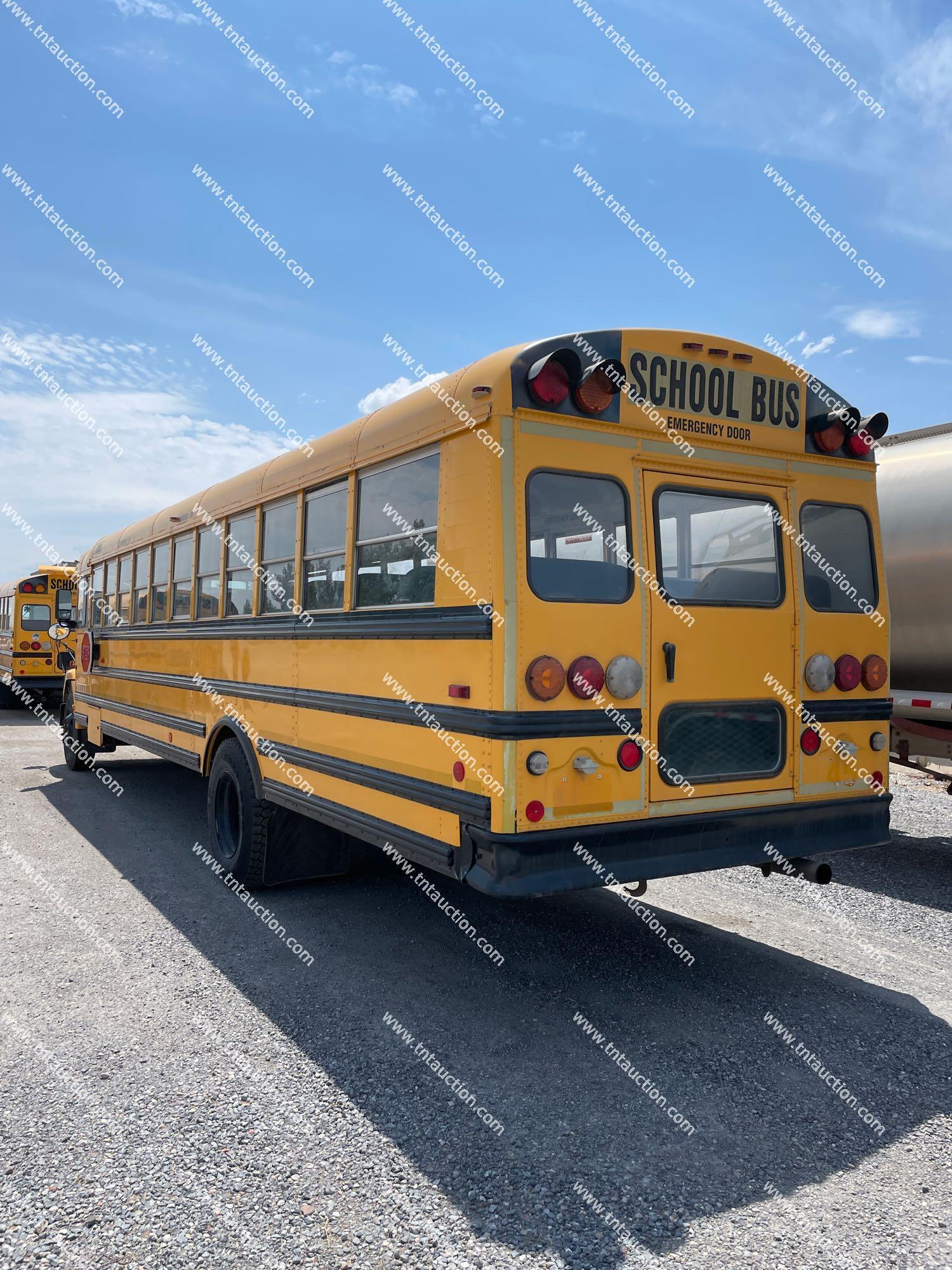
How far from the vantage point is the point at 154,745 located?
7.43 metres

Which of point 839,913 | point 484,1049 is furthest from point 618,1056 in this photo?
point 839,913

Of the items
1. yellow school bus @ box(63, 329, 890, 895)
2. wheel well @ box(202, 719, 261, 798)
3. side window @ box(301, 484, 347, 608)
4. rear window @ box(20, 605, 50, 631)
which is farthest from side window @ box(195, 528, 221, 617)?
rear window @ box(20, 605, 50, 631)

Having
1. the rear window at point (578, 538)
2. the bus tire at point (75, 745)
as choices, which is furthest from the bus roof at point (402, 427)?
the bus tire at point (75, 745)

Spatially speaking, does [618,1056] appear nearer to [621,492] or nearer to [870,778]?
[870,778]

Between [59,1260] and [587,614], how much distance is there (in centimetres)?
253

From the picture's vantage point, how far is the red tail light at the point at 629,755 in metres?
3.67

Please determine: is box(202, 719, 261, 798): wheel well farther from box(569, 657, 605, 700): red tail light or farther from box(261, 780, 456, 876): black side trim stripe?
box(569, 657, 605, 700): red tail light

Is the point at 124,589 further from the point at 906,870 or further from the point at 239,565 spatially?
the point at 906,870

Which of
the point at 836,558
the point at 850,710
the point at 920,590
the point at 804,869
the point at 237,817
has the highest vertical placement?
the point at 836,558

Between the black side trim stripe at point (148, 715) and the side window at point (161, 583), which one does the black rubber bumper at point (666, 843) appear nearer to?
the black side trim stripe at point (148, 715)

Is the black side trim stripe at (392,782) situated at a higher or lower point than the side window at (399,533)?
lower

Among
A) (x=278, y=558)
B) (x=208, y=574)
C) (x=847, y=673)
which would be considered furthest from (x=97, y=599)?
(x=847, y=673)

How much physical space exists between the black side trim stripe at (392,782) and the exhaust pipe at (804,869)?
1.46 m

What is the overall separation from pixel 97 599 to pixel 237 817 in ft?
15.0
